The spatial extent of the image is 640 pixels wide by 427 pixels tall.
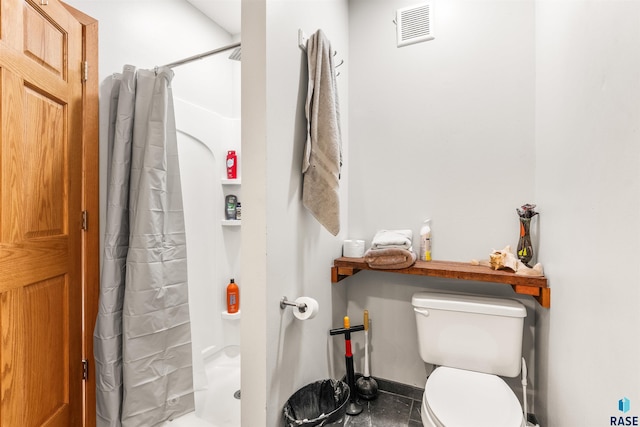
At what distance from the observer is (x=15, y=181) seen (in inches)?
43.1

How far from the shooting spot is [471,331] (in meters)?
1.54

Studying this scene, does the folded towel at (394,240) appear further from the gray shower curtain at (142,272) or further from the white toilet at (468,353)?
the gray shower curtain at (142,272)

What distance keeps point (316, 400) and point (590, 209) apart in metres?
1.40

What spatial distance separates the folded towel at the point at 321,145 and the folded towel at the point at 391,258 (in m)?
0.35

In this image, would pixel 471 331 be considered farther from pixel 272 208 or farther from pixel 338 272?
pixel 272 208

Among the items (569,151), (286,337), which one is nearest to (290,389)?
(286,337)

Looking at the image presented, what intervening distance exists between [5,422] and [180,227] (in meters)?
0.91

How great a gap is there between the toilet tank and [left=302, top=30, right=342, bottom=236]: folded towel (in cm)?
73

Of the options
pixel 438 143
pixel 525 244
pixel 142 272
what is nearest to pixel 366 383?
pixel 525 244

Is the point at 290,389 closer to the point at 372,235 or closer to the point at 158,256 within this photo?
the point at 158,256

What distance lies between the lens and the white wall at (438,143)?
1654 millimetres

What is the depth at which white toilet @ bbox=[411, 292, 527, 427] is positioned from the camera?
48.1 inches

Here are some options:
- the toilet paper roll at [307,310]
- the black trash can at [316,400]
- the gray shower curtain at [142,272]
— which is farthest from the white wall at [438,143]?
the gray shower curtain at [142,272]

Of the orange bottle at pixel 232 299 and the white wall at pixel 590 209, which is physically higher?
the white wall at pixel 590 209
